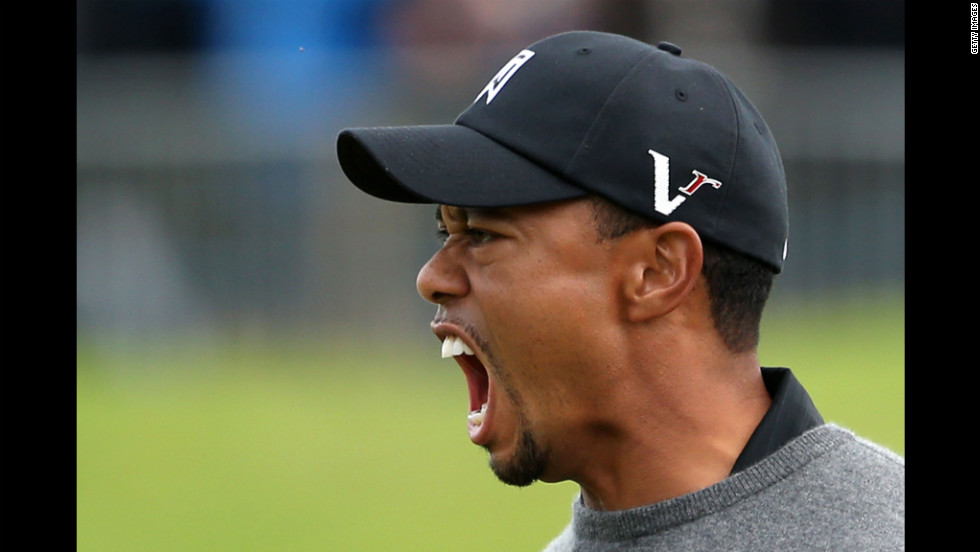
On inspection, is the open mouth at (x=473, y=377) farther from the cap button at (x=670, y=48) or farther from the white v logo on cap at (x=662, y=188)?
the cap button at (x=670, y=48)

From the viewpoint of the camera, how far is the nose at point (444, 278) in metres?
1.67

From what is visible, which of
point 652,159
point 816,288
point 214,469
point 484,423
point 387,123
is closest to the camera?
point 652,159

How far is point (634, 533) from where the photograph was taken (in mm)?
1626

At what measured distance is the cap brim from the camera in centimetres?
159

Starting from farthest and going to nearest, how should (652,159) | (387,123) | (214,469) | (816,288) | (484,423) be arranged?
(816,288) → (387,123) → (214,469) → (484,423) → (652,159)

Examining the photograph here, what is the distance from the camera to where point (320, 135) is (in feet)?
30.2

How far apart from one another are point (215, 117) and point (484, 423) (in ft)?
26.6

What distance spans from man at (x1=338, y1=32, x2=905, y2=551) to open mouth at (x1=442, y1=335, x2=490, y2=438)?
1cm

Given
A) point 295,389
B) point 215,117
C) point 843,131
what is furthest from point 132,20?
point 843,131

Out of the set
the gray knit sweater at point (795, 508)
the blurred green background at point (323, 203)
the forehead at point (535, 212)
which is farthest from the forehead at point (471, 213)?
the blurred green background at point (323, 203)

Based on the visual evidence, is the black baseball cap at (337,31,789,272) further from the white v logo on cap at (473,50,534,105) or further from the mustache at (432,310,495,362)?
the mustache at (432,310,495,362)

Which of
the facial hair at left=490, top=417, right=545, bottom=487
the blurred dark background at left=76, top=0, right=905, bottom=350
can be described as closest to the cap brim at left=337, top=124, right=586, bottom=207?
the facial hair at left=490, top=417, right=545, bottom=487

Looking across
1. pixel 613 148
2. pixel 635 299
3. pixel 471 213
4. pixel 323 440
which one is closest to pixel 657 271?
pixel 635 299

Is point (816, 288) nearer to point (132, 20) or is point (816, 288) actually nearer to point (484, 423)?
point (132, 20)
